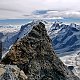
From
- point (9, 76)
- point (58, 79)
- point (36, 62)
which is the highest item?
point (9, 76)

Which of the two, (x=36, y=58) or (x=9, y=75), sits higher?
(x=9, y=75)

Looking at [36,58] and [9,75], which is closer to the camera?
[9,75]

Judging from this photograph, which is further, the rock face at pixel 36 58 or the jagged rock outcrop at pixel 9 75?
the rock face at pixel 36 58

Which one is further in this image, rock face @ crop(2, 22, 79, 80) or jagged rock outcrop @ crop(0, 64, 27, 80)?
rock face @ crop(2, 22, 79, 80)

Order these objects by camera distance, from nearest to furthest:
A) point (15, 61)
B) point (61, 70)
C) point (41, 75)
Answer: point (15, 61) < point (41, 75) < point (61, 70)

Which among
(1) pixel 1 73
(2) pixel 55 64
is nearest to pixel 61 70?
(2) pixel 55 64

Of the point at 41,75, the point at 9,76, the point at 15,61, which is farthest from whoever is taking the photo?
the point at 41,75

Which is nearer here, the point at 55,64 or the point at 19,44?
the point at 19,44

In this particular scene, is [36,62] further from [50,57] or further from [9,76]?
[9,76]
